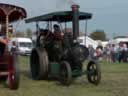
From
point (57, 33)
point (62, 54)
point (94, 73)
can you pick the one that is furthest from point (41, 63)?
point (94, 73)

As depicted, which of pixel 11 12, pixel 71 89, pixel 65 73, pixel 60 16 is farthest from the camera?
pixel 60 16

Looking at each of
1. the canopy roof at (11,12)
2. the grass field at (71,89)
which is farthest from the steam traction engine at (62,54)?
the canopy roof at (11,12)

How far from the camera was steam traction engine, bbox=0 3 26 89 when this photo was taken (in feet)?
36.1

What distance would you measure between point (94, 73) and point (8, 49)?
2.50m

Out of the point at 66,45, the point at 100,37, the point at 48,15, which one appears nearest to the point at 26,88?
the point at 66,45

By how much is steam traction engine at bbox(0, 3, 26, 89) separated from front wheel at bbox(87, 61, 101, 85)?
2.25m

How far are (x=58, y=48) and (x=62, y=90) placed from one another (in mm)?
2140

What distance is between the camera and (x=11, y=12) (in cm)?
1189

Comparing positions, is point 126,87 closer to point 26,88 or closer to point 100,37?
point 26,88

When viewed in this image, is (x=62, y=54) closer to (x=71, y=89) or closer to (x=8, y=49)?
(x=8, y=49)

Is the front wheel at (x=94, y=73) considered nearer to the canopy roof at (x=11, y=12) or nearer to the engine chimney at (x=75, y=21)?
the engine chimney at (x=75, y=21)

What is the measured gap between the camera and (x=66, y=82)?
1188 centimetres

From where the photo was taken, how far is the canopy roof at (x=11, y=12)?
1162cm

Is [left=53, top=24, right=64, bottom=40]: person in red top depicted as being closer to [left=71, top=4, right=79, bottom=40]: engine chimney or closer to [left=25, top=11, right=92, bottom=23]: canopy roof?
[left=25, top=11, right=92, bottom=23]: canopy roof
